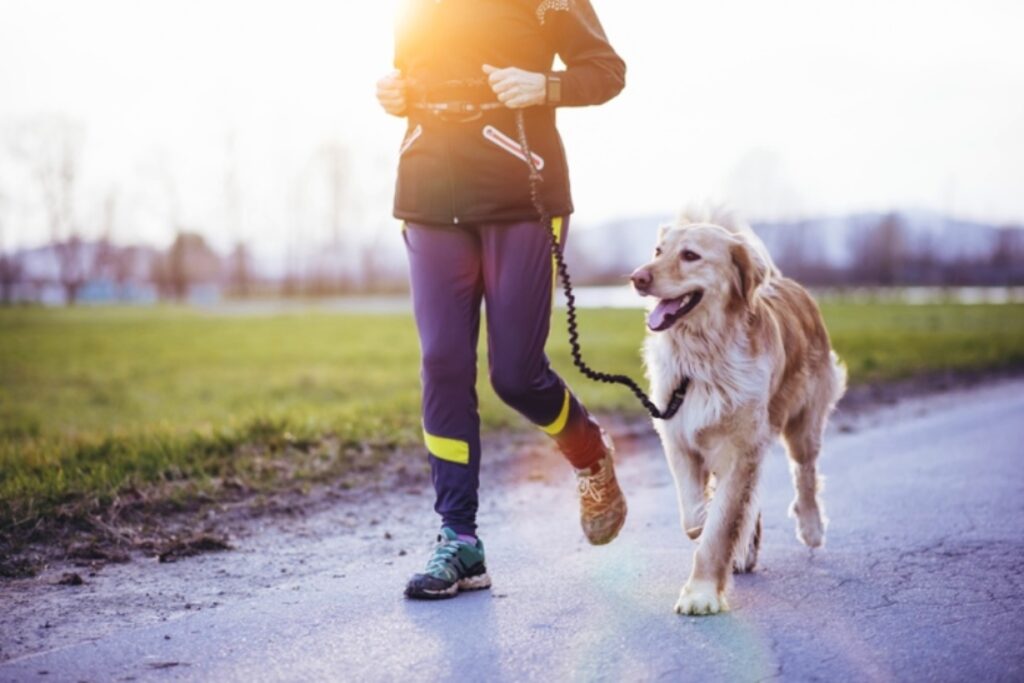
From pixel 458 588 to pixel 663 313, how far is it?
1.42 meters

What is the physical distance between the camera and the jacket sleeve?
13.0 ft

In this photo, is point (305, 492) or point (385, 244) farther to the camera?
point (385, 244)

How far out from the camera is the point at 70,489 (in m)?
5.41

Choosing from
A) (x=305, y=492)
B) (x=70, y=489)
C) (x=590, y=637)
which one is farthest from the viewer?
(x=305, y=492)

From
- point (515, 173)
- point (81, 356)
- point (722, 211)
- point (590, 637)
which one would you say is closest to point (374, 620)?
point (590, 637)

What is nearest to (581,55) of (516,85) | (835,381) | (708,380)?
(516,85)

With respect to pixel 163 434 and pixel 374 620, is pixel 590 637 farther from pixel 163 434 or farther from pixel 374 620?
pixel 163 434

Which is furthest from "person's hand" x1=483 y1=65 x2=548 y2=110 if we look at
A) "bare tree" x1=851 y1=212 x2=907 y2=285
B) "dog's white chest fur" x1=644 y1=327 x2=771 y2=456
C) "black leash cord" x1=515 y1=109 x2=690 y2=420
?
"bare tree" x1=851 y1=212 x2=907 y2=285

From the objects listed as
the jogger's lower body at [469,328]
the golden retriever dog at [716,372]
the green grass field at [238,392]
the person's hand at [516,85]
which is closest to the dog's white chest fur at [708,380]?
the golden retriever dog at [716,372]

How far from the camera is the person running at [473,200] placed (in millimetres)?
3930

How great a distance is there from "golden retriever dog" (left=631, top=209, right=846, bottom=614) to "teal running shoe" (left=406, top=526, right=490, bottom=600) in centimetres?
88

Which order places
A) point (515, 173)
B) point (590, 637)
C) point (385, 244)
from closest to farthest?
point (590, 637), point (515, 173), point (385, 244)

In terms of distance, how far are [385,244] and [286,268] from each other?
8222 millimetres

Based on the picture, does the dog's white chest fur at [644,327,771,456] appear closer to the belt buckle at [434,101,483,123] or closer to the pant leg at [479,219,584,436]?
the pant leg at [479,219,584,436]
